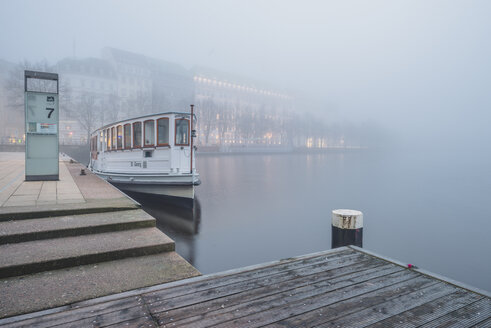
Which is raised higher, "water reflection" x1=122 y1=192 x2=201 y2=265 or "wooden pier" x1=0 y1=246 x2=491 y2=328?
"wooden pier" x1=0 y1=246 x2=491 y2=328

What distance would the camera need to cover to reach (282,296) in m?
3.17

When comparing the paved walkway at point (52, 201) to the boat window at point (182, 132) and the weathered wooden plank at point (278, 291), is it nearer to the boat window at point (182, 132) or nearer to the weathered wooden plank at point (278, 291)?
the weathered wooden plank at point (278, 291)

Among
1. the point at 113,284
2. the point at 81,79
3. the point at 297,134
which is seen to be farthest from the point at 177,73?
Result: the point at 113,284

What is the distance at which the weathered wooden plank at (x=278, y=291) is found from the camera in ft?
9.06

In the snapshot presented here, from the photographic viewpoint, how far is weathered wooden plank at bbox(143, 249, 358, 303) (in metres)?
3.17

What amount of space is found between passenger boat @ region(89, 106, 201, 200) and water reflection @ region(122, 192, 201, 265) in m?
0.52

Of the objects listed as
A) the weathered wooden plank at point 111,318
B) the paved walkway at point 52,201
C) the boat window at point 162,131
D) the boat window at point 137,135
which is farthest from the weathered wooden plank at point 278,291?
the boat window at point 137,135

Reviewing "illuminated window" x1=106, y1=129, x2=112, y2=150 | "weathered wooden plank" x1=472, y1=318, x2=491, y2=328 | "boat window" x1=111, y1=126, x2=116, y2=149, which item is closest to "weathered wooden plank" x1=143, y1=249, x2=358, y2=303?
"weathered wooden plank" x1=472, y1=318, x2=491, y2=328

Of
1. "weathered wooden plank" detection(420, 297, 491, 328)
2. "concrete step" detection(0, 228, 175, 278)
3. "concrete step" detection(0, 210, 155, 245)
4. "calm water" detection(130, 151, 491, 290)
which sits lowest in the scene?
"calm water" detection(130, 151, 491, 290)

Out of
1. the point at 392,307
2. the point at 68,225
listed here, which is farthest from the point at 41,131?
the point at 392,307

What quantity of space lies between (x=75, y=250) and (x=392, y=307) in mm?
4111

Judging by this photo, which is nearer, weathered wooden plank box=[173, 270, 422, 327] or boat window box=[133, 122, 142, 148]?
weathered wooden plank box=[173, 270, 422, 327]

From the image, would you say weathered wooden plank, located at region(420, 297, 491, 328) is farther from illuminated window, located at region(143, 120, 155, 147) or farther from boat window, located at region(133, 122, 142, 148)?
boat window, located at region(133, 122, 142, 148)

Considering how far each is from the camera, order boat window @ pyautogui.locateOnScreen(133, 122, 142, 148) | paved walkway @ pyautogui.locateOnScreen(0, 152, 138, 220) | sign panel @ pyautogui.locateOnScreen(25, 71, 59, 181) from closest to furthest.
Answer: paved walkway @ pyautogui.locateOnScreen(0, 152, 138, 220) → sign panel @ pyautogui.locateOnScreen(25, 71, 59, 181) → boat window @ pyautogui.locateOnScreen(133, 122, 142, 148)
